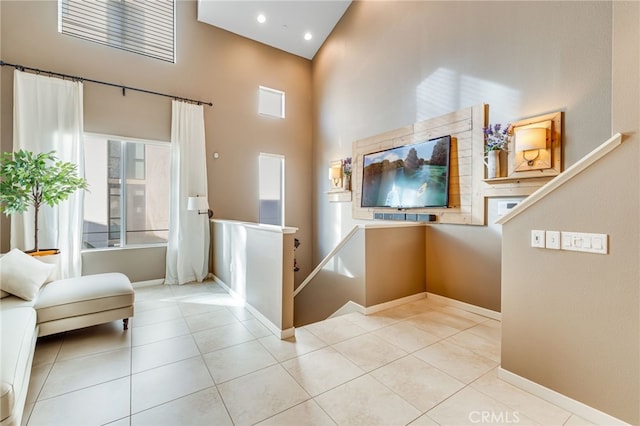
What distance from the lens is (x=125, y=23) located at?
179 inches

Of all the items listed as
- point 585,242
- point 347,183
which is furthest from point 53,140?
point 585,242

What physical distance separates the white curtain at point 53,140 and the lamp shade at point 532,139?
559cm

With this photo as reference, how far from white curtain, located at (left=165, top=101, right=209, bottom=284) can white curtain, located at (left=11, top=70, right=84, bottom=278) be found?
1.20 metres

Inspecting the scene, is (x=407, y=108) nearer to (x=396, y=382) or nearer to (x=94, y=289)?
(x=396, y=382)

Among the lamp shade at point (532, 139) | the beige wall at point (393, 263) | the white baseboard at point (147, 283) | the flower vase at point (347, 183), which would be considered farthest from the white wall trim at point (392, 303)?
the white baseboard at point (147, 283)

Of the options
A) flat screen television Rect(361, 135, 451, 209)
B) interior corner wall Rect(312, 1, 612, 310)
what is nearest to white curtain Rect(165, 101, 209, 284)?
interior corner wall Rect(312, 1, 612, 310)

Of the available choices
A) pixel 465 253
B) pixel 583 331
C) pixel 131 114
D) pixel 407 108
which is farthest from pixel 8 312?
pixel 407 108

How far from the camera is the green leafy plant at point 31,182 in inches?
127

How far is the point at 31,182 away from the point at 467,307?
547 centimetres

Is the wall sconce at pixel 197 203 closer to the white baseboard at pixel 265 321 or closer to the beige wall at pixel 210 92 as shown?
the beige wall at pixel 210 92

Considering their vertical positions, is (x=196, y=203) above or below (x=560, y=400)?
above

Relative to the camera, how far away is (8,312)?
216 cm

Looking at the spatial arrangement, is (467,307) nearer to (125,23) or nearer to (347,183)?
(347,183)

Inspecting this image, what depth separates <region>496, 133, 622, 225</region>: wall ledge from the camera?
5.39ft
